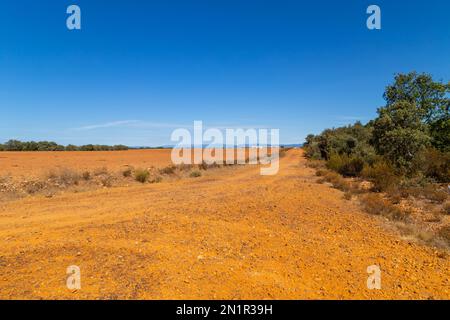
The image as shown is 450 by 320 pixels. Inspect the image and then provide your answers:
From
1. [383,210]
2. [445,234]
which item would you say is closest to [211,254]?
[445,234]

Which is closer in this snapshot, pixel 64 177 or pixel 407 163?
pixel 407 163

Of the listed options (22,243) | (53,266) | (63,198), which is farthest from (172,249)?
(63,198)

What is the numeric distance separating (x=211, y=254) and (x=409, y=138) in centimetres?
1115

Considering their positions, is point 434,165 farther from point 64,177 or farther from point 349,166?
point 64,177

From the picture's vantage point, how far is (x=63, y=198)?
31.4ft

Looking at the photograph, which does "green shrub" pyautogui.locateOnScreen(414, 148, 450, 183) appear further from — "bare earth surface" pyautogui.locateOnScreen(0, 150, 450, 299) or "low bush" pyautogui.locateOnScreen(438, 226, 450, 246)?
"low bush" pyautogui.locateOnScreen(438, 226, 450, 246)

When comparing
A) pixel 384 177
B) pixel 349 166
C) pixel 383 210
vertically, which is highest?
pixel 349 166

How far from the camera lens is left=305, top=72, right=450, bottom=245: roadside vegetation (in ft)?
24.6

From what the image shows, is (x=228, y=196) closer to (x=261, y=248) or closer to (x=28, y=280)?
(x=261, y=248)

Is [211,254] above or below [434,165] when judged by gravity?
below

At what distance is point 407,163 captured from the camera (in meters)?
11.5

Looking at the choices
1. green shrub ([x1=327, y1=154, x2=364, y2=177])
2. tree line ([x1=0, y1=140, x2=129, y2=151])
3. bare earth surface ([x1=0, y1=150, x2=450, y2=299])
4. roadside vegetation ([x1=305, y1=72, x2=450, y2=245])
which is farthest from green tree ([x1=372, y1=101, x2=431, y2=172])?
tree line ([x1=0, y1=140, x2=129, y2=151])

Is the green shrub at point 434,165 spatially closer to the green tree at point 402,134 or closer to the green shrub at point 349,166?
the green tree at point 402,134

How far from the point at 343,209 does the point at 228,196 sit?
3.92 metres
